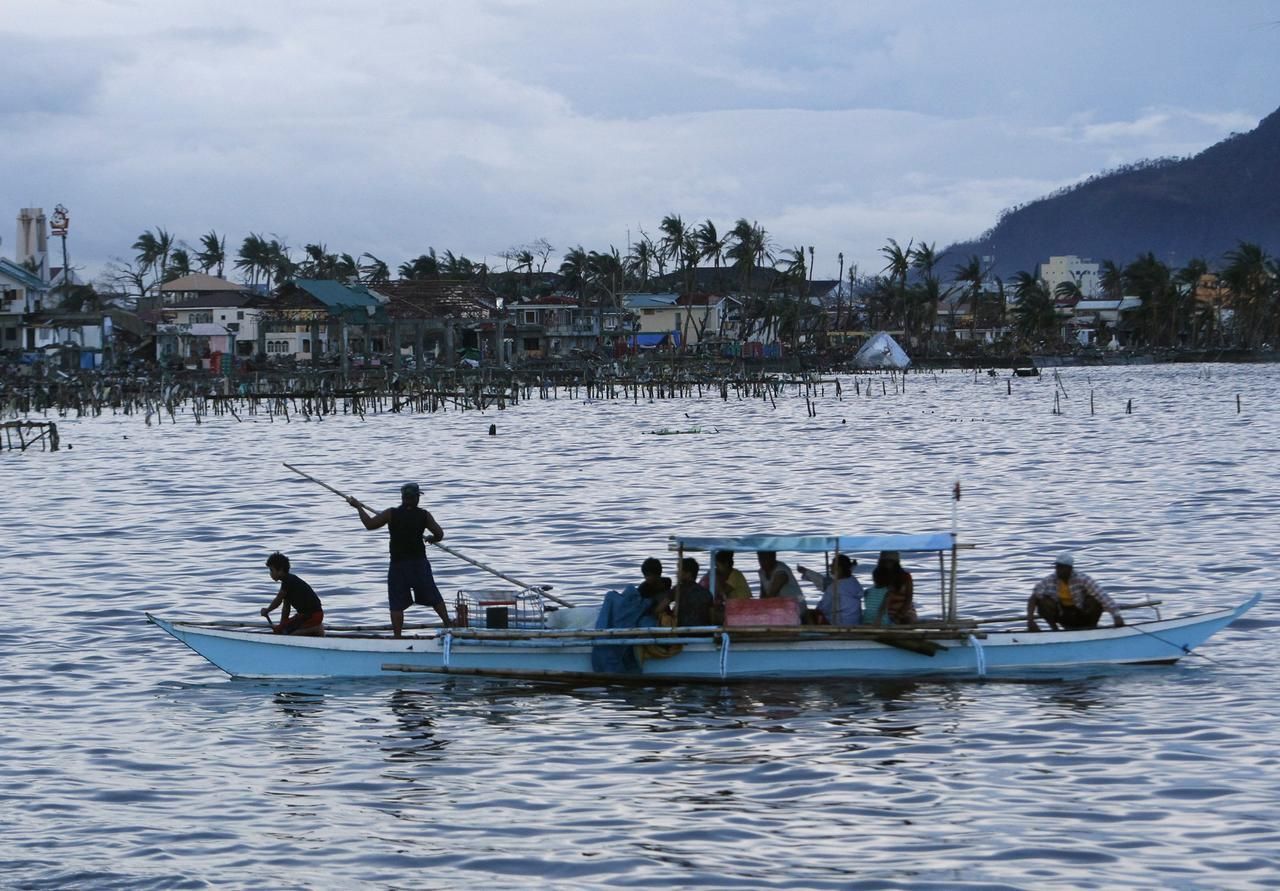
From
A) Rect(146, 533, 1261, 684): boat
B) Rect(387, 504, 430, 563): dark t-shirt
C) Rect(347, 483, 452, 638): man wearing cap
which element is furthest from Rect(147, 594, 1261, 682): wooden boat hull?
Rect(387, 504, 430, 563): dark t-shirt

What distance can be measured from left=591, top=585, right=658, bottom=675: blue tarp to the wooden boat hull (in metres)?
0.16

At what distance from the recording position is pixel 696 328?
525 ft

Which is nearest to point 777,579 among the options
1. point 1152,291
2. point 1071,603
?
point 1071,603

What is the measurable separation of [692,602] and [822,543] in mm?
1712

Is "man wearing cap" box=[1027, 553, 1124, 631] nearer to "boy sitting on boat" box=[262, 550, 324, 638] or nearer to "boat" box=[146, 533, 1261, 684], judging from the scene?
"boat" box=[146, 533, 1261, 684]

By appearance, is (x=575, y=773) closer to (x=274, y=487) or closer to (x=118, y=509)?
(x=118, y=509)

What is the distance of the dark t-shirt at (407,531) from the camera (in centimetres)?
2041

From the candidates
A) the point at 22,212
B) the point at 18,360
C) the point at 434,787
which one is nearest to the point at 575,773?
the point at 434,787

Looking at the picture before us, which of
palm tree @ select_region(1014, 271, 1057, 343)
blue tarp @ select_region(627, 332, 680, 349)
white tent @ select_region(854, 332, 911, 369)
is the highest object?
palm tree @ select_region(1014, 271, 1057, 343)

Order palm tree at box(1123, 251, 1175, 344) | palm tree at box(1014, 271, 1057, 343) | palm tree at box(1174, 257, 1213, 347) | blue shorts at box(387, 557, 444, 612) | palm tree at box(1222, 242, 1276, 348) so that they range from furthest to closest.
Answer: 1. palm tree at box(1174, 257, 1213, 347)
2. palm tree at box(1014, 271, 1057, 343)
3. palm tree at box(1123, 251, 1175, 344)
4. palm tree at box(1222, 242, 1276, 348)
5. blue shorts at box(387, 557, 444, 612)

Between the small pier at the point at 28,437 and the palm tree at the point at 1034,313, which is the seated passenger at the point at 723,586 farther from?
the palm tree at the point at 1034,313

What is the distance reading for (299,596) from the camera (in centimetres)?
2023

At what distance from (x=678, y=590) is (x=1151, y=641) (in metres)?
5.84

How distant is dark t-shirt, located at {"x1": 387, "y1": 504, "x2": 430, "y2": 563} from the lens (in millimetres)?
20406
